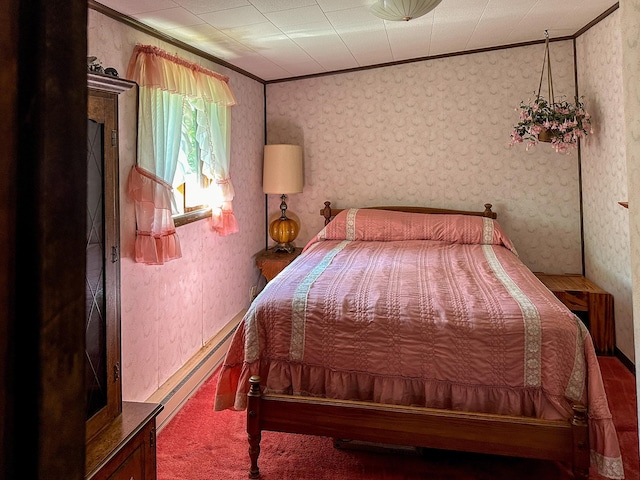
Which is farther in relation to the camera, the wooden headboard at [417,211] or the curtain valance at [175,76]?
the wooden headboard at [417,211]

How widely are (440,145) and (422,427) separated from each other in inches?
112

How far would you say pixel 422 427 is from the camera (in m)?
1.77

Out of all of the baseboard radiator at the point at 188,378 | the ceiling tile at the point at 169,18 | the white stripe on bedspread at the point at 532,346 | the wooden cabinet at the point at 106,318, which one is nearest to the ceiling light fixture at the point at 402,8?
the ceiling tile at the point at 169,18

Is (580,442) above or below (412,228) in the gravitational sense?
below

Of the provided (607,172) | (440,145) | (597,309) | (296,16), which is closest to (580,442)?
(597,309)

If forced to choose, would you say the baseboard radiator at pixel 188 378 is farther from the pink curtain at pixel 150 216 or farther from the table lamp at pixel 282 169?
the table lamp at pixel 282 169

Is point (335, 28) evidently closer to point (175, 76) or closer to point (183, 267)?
point (175, 76)

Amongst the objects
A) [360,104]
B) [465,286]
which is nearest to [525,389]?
[465,286]

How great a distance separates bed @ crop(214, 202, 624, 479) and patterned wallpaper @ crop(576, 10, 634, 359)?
3.67 feet

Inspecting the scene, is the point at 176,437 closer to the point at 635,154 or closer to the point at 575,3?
the point at 635,154

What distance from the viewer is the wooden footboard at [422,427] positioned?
1650 millimetres

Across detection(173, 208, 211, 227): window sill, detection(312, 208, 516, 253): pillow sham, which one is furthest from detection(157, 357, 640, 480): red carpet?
detection(312, 208, 516, 253): pillow sham

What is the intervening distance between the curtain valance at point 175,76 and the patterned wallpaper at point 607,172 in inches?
103

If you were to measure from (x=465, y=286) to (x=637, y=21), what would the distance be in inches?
60.9
